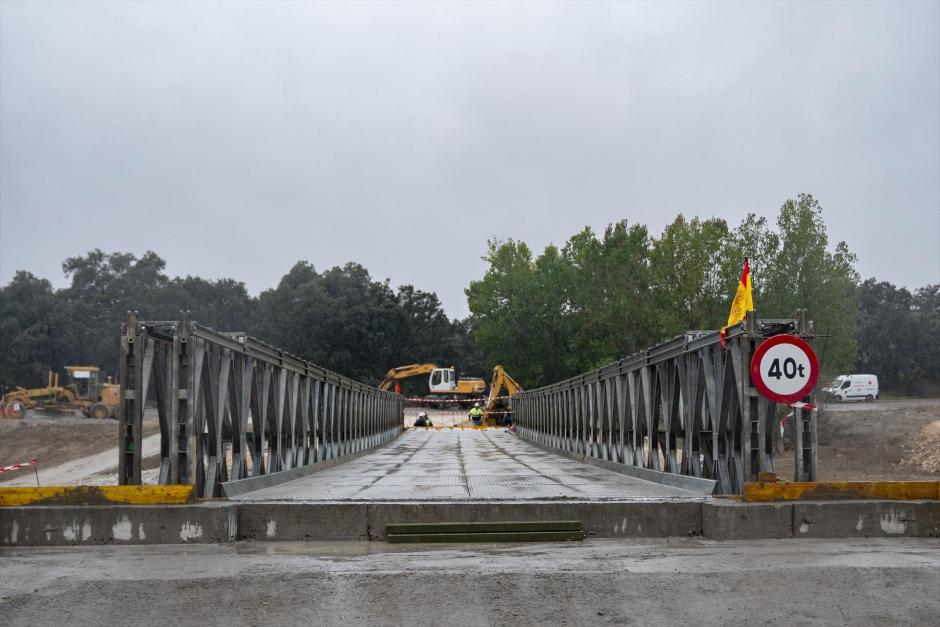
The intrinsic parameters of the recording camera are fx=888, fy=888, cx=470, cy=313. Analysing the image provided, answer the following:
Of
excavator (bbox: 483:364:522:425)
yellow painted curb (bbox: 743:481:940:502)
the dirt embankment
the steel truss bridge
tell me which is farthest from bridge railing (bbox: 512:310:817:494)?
excavator (bbox: 483:364:522:425)

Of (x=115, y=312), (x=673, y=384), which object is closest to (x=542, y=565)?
(x=673, y=384)

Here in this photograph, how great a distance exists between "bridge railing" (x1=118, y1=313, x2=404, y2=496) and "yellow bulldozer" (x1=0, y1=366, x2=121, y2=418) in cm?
4857

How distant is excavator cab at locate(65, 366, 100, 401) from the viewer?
61469 millimetres

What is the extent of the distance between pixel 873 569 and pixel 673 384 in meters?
5.40

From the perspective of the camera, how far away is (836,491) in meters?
A: 7.92

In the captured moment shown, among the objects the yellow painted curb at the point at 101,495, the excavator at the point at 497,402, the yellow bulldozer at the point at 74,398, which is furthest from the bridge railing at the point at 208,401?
the yellow bulldozer at the point at 74,398

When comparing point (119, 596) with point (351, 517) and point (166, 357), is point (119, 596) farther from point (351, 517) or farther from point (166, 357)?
point (166, 357)

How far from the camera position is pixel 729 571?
646 cm

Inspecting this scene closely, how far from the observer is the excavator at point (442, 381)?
6706cm

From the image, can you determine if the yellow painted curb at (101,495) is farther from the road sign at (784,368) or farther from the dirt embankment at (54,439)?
the dirt embankment at (54,439)

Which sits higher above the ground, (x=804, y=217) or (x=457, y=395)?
(x=804, y=217)

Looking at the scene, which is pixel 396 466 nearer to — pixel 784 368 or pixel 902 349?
pixel 784 368

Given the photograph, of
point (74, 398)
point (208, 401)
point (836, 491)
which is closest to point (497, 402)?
point (74, 398)

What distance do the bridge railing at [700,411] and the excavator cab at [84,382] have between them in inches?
2046
